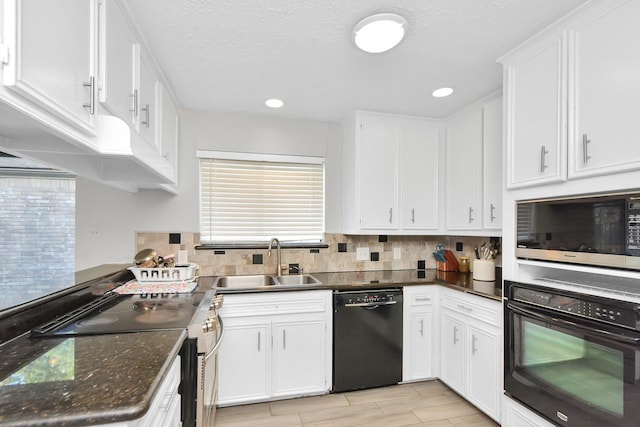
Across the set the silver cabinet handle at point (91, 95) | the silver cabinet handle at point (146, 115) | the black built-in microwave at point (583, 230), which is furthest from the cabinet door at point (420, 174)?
the silver cabinet handle at point (91, 95)

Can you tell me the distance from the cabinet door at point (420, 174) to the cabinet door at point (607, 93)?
144cm

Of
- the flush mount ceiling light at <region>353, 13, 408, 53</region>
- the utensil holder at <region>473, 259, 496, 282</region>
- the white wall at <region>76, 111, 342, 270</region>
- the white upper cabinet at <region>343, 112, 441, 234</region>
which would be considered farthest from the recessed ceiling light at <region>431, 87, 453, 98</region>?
the utensil holder at <region>473, 259, 496, 282</region>

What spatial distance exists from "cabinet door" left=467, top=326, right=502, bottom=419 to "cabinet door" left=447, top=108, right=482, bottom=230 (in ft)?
2.82

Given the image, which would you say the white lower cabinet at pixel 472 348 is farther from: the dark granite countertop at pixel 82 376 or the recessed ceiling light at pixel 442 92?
the dark granite countertop at pixel 82 376

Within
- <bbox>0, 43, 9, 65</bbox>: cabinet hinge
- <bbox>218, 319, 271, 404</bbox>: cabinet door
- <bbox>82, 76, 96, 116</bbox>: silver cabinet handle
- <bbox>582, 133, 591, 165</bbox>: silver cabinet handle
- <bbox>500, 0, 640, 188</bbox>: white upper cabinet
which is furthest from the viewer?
<bbox>218, 319, 271, 404</bbox>: cabinet door

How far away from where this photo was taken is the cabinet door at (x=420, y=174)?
9.50 ft

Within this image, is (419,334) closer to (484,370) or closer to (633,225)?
(484,370)

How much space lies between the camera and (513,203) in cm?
188

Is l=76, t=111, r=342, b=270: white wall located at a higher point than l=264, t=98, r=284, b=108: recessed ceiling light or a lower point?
lower

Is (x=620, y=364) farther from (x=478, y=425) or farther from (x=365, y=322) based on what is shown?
(x=365, y=322)

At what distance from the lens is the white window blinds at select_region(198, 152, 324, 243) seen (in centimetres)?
285

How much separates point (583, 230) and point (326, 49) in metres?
1.61

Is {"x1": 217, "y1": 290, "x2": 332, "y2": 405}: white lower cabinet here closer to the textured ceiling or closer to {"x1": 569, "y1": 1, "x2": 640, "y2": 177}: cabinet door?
the textured ceiling

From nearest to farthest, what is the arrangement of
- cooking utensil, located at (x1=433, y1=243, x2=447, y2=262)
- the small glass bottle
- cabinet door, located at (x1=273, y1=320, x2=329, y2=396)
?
cabinet door, located at (x1=273, y1=320, x2=329, y2=396), the small glass bottle, cooking utensil, located at (x1=433, y1=243, x2=447, y2=262)
